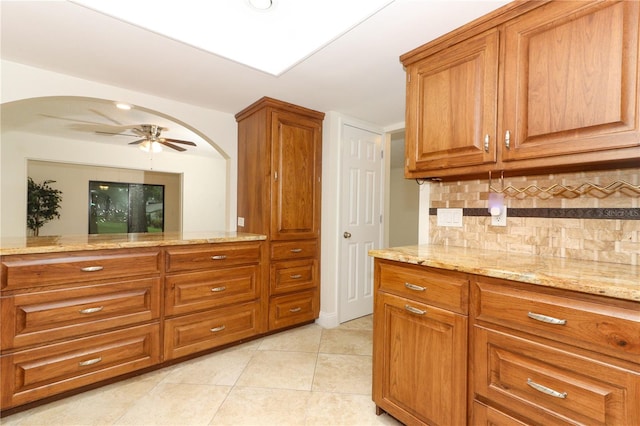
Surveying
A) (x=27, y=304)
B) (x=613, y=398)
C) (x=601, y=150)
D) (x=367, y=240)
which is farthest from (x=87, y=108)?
(x=613, y=398)

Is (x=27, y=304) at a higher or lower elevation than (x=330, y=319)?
higher

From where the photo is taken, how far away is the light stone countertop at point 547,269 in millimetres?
886

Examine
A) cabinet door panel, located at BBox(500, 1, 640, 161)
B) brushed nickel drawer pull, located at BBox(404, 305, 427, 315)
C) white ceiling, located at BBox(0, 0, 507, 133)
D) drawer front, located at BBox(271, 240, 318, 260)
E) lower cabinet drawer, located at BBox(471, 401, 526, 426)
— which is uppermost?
white ceiling, located at BBox(0, 0, 507, 133)

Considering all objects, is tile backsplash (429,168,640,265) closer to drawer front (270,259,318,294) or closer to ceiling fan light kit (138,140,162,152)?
drawer front (270,259,318,294)

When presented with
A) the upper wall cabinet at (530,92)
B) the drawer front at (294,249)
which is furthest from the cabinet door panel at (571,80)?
the drawer front at (294,249)

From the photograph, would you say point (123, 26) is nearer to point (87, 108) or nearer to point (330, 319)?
point (87, 108)

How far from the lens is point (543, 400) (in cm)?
101

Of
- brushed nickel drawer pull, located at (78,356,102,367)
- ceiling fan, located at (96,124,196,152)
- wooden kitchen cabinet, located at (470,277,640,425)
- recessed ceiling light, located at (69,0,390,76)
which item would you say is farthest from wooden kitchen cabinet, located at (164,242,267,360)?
ceiling fan, located at (96,124,196,152)

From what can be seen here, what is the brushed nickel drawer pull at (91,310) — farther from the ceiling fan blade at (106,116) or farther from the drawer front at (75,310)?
the ceiling fan blade at (106,116)

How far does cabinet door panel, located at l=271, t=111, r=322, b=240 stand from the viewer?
8.81 feet

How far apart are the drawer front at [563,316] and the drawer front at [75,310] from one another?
2.09 meters

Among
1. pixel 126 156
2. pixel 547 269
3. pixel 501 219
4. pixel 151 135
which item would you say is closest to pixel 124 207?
pixel 126 156

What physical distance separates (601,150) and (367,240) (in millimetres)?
2310

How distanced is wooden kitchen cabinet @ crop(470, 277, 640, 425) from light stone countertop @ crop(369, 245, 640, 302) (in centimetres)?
4
